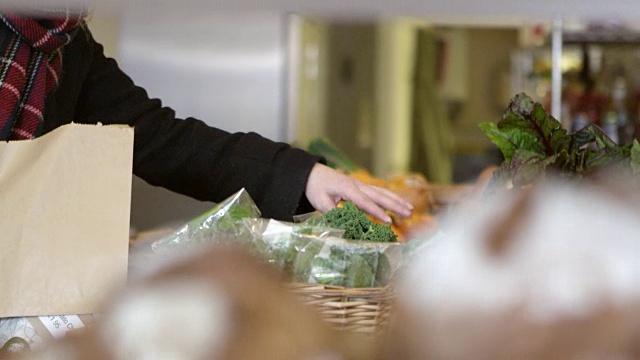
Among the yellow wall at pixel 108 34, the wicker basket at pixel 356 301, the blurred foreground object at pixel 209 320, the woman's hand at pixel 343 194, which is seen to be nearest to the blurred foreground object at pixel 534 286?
the blurred foreground object at pixel 209 320

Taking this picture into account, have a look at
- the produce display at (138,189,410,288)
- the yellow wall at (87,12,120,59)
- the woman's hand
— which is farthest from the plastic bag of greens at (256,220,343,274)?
the yellow wall at (87,12,120,59)

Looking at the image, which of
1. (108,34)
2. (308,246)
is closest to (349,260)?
(308,246)

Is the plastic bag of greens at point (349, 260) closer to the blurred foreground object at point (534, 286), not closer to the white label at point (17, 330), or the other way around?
the white label at point (17, 330)

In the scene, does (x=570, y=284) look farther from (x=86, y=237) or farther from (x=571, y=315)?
(x=86, y=237)

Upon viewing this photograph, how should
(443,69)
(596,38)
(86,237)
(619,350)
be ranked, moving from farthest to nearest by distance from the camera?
1. (443,69)
2. (596,38)
3. (86,237)
4. (619,350)

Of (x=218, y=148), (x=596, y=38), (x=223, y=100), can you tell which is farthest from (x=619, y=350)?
(x=596, y=38)

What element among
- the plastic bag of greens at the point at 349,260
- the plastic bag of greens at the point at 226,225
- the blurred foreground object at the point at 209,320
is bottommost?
the plastic bag of greens at the point at 349,260

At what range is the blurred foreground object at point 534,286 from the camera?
13.8 inches

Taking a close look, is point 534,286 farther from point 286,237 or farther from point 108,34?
point 108,34

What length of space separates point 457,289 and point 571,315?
45 millimetres

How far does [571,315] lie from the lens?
1.16 feet

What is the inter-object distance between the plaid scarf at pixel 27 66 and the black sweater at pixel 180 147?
0.14 meters

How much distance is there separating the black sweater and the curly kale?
9.1 inches

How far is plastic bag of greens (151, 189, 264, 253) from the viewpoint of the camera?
0.84 m
